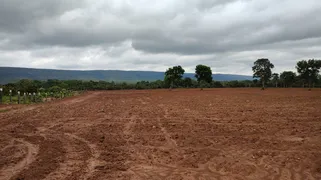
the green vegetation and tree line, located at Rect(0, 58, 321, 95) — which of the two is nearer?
the green vegetation

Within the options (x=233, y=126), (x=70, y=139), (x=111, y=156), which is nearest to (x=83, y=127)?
(x=70, y=139)

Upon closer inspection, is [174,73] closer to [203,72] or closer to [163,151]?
[203,72]

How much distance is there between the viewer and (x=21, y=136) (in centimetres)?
907

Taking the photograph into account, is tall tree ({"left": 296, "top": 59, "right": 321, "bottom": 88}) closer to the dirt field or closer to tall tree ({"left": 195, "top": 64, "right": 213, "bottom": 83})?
tall tree ({"left": 195, "top": 64, "right": 213, "bottom": 83})

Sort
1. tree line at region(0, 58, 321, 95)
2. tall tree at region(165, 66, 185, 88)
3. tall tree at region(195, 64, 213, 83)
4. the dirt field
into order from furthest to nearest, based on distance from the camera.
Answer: tall tree at region(165, 66, 185, 88) → tall tree at region(195, 64, 213, 83) → tree line at region(0, 58, 321, 95) → the dirt field

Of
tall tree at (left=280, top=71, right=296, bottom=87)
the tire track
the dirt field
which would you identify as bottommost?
the tire track

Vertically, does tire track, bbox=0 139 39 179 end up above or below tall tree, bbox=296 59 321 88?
below

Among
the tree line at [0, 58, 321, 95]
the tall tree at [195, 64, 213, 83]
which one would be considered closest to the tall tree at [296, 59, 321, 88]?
the tree line at [0, 58, 321, 95]

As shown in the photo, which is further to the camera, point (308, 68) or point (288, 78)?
point (288, 78)

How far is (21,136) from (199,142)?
5852 mm

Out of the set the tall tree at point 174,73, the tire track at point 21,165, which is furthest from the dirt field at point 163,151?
the tall tree at point 174,73

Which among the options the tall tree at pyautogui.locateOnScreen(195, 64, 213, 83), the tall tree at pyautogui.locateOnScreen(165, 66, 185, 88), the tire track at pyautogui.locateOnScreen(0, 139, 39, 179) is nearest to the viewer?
the tire track at pyautogui.locateOnScreen(0, 139, 39, 179)

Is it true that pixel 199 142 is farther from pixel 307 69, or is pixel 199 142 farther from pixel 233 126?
pixel 307 69

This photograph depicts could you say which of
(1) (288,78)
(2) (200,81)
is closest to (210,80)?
(2) (200,81)
